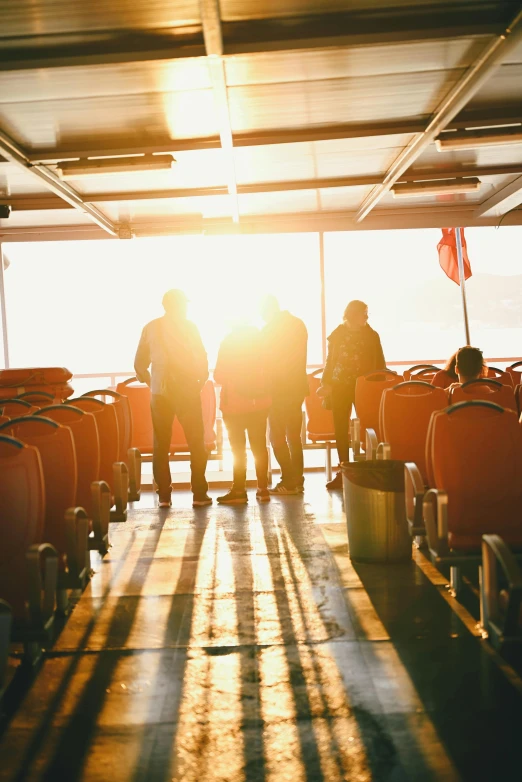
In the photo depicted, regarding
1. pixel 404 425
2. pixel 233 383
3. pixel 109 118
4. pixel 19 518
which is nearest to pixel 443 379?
pixel 404 425

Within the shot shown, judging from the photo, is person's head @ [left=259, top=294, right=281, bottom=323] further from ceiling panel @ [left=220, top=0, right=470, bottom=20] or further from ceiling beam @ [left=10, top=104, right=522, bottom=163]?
ceiling panel @ [left=220, top=0, right=470, bottom=20]

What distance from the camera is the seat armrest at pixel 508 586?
2584 millimetres

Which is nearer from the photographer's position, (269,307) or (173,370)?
(173,370)

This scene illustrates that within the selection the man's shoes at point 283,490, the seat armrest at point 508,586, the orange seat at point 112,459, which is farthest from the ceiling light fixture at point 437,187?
the seat armrest at point 508,586

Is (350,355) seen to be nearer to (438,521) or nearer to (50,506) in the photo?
(438,521)

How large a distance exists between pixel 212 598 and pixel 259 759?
64.7 inches

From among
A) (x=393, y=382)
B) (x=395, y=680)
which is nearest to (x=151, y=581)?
(x=395, y=680)

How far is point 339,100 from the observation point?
5164 mm

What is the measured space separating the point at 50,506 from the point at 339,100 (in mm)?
3364

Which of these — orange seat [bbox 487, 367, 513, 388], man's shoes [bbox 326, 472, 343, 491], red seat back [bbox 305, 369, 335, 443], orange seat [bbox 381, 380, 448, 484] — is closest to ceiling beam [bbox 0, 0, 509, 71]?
orange seat [bbox 381, 380, 448, 484]

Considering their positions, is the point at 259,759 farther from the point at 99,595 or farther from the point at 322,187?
the point at 322,187

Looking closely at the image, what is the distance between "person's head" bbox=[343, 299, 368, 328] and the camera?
6320 mm

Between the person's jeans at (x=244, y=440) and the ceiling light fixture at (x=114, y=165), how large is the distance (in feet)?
6.81

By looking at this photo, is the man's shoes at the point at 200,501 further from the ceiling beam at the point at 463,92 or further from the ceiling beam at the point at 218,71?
the ceiling beam at the point at 463,92
